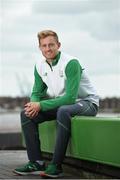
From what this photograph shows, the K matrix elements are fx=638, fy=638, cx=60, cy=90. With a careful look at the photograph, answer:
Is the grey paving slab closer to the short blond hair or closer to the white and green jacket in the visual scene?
the white and green jacket

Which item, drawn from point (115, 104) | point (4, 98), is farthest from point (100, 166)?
point (4, 98)

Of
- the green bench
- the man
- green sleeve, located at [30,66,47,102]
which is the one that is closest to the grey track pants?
the man

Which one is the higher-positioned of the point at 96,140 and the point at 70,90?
the point at 70,90

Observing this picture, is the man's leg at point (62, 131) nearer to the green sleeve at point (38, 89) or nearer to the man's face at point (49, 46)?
the man's face at point (49, 46)

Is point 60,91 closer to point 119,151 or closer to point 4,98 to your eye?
point 119,151

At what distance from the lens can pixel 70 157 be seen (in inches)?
269

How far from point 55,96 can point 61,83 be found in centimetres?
19

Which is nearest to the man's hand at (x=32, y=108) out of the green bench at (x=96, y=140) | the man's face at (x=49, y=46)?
the green bench at (x=96, y=140)

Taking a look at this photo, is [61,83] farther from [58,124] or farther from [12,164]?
[12,164]

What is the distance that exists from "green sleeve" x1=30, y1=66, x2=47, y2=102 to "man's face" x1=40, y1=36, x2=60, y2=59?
0.40m

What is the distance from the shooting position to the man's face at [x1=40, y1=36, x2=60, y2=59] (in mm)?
6547

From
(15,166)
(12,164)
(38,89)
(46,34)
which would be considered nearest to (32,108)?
(38,89)

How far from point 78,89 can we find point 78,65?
0.27 m

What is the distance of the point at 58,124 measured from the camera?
6.17 metres
